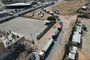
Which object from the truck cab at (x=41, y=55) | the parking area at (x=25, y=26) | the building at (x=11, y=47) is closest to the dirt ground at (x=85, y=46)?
the truck cab at (x=41, y=55)

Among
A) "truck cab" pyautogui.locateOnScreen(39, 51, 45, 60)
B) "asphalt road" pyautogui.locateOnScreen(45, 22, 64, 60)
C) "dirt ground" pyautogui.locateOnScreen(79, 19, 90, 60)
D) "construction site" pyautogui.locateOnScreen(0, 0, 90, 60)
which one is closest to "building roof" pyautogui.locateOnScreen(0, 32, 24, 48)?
"construction site" pyautogui.locateOnScreen(0, 0, 90, 60)

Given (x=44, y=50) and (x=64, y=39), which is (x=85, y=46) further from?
(x=44, y=50)

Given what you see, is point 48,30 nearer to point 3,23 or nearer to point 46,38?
point 46,38

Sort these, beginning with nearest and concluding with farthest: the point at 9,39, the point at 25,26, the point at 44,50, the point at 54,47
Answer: the point at 44,50 → the point at 9,39 → the point at 54,47 → the point at 25,26

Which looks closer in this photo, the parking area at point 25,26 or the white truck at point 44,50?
the white truck at point 44,50

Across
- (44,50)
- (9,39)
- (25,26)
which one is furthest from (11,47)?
(25,26)

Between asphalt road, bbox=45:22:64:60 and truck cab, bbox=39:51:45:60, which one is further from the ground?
truck cab, bbox=39:51:45:60

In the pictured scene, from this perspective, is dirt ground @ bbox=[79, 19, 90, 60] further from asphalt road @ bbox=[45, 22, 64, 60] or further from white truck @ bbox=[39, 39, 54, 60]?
white truck @ bbox=[39, 39, 54, 60]

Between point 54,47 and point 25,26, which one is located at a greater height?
point 25,26

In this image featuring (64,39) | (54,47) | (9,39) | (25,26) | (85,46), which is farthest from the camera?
(25,26)

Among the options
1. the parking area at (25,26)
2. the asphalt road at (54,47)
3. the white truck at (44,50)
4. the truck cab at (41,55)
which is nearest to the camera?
the truck cab at (41,55)

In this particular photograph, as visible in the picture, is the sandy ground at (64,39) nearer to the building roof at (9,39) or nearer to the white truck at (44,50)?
the white truck at (44,50)

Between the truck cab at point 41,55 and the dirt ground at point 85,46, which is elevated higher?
the truck cab at point 41,55
